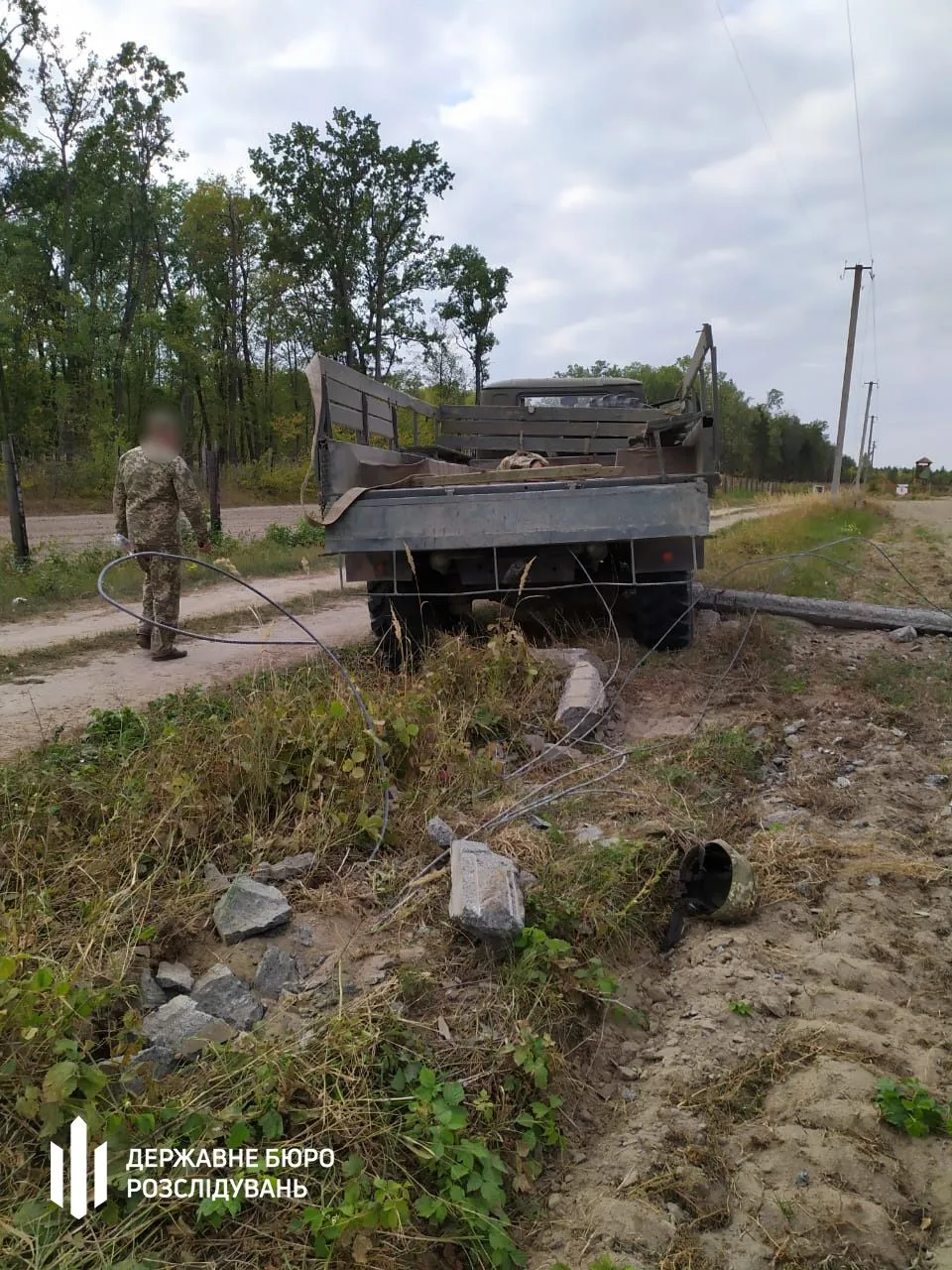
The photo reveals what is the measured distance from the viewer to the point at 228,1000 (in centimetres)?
229

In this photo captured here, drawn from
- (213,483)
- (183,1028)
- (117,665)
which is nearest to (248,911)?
(183,1028)

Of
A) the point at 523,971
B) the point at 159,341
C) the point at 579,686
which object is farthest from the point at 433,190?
the point at 523,971

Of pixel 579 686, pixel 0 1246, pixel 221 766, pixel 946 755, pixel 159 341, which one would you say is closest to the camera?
pixel 0 1246

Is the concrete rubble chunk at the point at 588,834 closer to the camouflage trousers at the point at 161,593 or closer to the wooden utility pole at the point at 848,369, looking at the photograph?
the camouflage trousers at the point at 161,593

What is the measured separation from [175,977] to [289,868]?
2.07 feet

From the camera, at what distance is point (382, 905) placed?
9.28 ft

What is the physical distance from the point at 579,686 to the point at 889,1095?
9.16 feet

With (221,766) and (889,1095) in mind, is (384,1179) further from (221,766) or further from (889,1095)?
(221,766)

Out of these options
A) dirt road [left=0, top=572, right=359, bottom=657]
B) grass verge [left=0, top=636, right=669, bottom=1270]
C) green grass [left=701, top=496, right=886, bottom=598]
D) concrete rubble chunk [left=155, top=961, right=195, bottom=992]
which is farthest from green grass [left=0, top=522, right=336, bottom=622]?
concrete rubble chunk [left=155, top=961, right=195, bottom=992]

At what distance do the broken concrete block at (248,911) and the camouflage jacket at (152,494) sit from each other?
13.6 feet

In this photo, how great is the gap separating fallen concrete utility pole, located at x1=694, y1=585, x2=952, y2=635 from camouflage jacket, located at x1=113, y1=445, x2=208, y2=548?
151 inches

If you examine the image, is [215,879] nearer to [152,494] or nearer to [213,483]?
[152,494]

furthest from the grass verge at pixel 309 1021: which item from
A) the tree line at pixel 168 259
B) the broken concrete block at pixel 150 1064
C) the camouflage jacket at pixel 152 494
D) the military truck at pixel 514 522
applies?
the tree line at pixel 168 259

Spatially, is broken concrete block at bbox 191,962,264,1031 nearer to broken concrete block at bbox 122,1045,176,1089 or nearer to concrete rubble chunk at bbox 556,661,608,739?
broken concrete block at bbox 122,1045,176,1089
